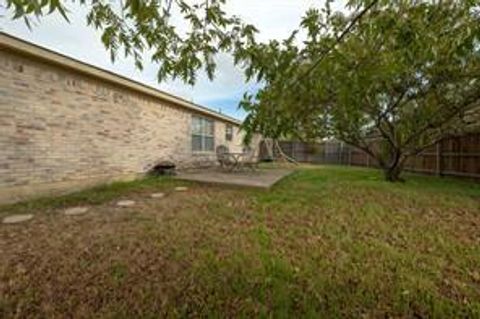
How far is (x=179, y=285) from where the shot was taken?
296 cm

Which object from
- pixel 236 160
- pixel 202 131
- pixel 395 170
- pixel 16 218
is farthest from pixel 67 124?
pixel 395 170

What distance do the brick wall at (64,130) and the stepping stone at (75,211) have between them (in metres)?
1.27

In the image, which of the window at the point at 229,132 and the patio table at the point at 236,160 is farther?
the window at the point at 229,132

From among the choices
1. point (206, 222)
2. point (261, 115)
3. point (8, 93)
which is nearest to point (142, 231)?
point (206, 222)

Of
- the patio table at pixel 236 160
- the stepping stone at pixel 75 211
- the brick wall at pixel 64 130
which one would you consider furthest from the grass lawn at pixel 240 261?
the patio table at pixel 236 160

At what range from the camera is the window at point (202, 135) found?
13.3m

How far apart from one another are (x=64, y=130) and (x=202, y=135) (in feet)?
24.6

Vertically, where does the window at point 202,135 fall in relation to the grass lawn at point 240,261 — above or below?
above

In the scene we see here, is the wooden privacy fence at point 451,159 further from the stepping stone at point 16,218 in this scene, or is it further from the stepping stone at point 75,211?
the stepping stone at point 16,218

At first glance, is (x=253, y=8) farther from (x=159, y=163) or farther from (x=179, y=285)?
(x=159, y=163)

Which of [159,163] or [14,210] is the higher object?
[159,163]

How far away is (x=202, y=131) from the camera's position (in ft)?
46.1

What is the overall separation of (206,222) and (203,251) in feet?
4.07

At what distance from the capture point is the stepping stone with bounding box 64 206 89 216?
5.34 m
